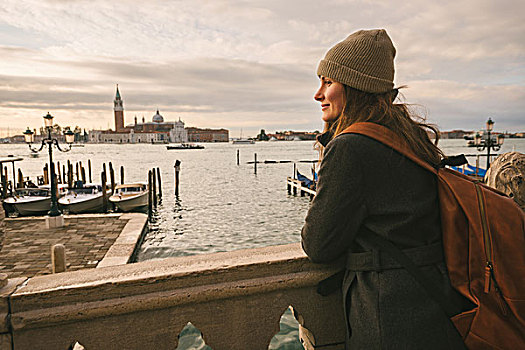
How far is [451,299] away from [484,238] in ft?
0.81

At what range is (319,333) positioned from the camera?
185 centimetres

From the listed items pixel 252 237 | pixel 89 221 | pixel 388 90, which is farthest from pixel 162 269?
pixel 252 237

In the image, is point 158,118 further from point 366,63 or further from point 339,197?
point 339,197

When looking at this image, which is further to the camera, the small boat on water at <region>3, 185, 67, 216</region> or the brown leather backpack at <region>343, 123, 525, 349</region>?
the small boat on water at <region>3, 185, 67, 216</region>

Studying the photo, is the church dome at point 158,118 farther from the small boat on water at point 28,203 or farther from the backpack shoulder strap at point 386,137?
the backpack shoulder strap at point 386,137

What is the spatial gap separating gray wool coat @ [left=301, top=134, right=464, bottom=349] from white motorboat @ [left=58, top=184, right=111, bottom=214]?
749 inches

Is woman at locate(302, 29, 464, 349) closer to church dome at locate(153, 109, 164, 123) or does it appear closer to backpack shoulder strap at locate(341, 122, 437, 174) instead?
A: backpack shoulder strap at locate(341, 122, 437, 174)

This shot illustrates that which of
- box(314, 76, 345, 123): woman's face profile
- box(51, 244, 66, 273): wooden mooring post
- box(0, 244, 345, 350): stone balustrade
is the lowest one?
box(51, 244, 66, 273): wooden mooring post

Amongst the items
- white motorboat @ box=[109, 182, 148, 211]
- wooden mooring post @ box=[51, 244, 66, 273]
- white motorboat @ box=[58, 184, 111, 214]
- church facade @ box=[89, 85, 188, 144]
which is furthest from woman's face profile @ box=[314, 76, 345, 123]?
church facade @ box=[89, 85, 188, 144]

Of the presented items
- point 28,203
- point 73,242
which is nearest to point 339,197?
point 73,242

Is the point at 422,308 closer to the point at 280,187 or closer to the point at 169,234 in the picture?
the point at 169,234

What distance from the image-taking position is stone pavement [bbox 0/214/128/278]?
852 cm

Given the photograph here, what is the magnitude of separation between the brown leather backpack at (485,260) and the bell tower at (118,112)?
183 m

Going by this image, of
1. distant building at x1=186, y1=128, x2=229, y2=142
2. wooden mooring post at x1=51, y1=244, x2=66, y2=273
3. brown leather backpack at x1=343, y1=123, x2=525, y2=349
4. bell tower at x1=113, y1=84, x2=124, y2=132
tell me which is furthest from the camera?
distant building at x1=186, y1=128, x2=229, y2=142
